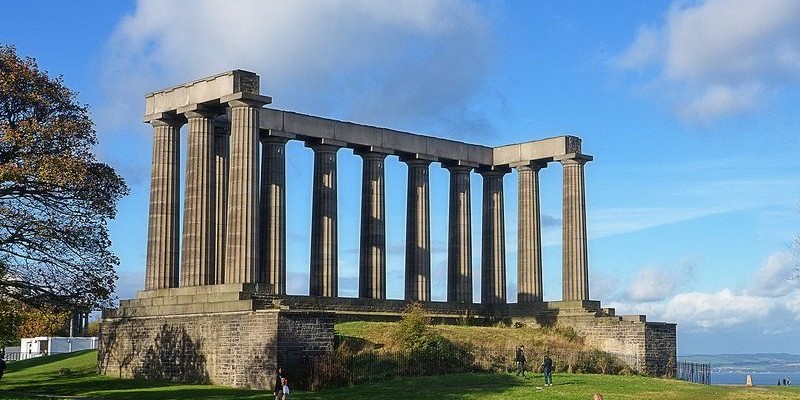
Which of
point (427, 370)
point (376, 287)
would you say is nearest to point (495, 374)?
point (427, 370)

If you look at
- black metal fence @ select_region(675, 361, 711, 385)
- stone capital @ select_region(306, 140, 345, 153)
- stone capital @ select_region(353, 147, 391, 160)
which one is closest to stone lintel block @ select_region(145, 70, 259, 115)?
stone capital @ select_region(306, 140, 345, 153)

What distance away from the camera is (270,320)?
5206cm

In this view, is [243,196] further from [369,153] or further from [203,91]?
[369,153]

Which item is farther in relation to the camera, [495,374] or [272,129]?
[272,129]

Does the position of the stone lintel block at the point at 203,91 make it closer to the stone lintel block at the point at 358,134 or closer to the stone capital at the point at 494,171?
the stone lintel block at the point at 358,134

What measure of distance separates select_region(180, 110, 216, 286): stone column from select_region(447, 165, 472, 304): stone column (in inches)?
811

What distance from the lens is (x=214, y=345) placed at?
5522 cm

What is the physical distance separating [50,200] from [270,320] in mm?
11220

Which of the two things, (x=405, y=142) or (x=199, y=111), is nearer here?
(x=199, y=111)

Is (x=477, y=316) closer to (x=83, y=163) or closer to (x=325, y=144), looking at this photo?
(x=325, y=144)

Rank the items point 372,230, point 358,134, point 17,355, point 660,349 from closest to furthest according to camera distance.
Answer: point 660,349 < point 358,134 < point 372,230 < point 17,355

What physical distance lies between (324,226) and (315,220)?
0.72 meters

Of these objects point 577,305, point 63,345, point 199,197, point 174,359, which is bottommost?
point 174,359

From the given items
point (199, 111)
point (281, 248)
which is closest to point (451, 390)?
point (281, 248)
